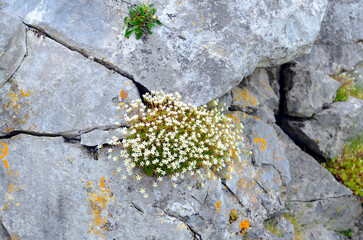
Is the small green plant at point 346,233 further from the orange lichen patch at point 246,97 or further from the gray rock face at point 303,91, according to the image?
the orange lichen patch at point 246,97

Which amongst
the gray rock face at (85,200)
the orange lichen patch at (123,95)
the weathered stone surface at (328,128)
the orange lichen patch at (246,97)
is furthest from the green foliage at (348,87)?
the orange lichen patch at (123,95)

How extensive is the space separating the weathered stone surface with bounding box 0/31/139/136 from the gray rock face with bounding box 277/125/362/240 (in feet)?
15.1

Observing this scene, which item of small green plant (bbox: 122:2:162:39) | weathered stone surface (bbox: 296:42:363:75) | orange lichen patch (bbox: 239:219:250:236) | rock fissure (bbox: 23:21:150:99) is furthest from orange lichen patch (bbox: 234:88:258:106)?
weathered stone surface (bbox: 296:42:363:75)

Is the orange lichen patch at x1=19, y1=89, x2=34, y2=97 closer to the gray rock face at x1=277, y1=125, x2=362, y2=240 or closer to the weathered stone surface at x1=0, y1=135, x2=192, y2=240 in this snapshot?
the weathered stone surface at x1=0, y1=135, x2=192, y2=240

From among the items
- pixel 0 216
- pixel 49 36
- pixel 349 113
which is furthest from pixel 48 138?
pixel 349 113

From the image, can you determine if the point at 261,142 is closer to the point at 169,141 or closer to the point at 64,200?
the point at 169,141

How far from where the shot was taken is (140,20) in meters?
5.27

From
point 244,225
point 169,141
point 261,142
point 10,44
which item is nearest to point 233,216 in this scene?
point 244,225

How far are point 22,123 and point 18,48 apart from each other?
122cm

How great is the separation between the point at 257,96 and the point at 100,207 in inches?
165

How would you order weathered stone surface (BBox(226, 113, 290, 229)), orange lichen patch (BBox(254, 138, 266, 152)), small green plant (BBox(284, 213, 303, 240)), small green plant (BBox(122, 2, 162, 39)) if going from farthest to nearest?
1. small green plant (BBox(284, 213, 303, 240))
2. orange lichen patch (BBox(254, 138, 266, 152))
3. weathered stone surface (BBox(226, 113, 290, 229))
4. small green plant (BBox(122, 2, 162, 39))

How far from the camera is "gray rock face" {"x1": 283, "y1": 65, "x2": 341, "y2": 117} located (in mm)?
7637

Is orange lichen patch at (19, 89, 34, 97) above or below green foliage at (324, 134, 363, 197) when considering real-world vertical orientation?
below

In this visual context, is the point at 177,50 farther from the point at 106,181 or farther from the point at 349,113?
the point at 349,113
